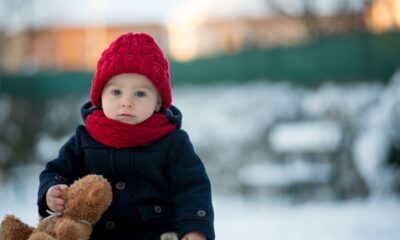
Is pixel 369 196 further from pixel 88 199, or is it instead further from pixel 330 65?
pixel 88 199

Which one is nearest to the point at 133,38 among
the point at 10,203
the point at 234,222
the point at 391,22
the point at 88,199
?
the point at 88,199

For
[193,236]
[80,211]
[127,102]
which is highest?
[127,102]

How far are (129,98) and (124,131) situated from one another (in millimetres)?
122

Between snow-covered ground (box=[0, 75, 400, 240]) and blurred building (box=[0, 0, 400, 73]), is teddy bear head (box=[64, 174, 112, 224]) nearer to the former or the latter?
snow-covered ground (box=[0, 75, 400, 240])

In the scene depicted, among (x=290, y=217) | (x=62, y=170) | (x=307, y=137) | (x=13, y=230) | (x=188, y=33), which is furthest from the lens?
(x=188, y=33)

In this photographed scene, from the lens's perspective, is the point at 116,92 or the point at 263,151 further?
the point at 263,151

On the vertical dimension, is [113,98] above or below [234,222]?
above

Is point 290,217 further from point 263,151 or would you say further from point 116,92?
point 116,92

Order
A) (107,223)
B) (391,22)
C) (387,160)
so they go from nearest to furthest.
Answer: (107,223) → (387,160) → (391,22)

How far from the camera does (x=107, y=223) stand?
228 centimetres

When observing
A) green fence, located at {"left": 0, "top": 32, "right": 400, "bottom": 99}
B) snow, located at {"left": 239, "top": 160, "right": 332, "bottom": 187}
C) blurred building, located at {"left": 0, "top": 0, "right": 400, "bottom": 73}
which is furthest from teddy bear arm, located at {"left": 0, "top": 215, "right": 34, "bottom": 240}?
blurred building, located at {"left": 0, "top": 0, "right": 400, "bottom": 73}

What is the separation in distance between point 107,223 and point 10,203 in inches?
215

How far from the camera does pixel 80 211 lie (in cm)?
214

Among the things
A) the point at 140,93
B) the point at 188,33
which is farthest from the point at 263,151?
the point at 188,33
